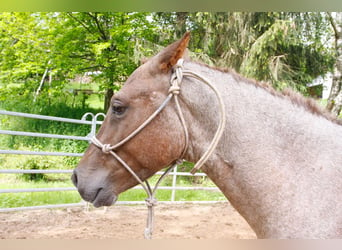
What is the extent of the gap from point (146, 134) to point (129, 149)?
88 mm

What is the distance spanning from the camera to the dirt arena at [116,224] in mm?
3119

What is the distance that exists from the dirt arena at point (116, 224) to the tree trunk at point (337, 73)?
2.38 metres

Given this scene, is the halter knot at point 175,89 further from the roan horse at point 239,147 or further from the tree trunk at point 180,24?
the tree trunk at point 180,24

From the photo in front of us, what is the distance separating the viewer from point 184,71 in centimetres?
108

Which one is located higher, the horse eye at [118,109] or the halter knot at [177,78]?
the halter knot at [177,78]

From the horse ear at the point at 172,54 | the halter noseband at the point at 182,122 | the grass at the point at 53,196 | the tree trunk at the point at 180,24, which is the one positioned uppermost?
the tree trunk at the point at 180,24

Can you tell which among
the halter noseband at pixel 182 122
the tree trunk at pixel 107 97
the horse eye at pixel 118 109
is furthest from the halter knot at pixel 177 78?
the tree trunk at pixel 107 97

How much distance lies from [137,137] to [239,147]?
14.2 inches

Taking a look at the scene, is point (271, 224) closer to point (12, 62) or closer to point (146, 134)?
point (146, 134)

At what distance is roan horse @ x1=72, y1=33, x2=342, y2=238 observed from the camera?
937 millimetres

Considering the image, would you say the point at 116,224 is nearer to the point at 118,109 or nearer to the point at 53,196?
the point at 53,196

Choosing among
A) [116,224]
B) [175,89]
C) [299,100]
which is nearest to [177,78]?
[175,89]

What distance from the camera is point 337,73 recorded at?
195 inches

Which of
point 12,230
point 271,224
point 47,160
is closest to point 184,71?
point 271,224
